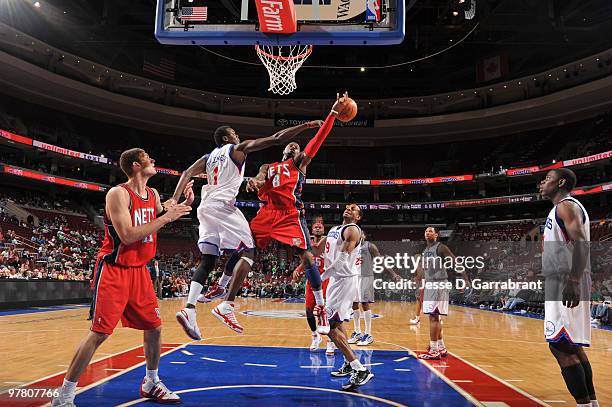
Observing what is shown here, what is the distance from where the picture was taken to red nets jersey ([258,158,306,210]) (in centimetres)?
537

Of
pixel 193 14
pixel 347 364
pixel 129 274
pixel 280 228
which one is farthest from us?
pixel 347 364

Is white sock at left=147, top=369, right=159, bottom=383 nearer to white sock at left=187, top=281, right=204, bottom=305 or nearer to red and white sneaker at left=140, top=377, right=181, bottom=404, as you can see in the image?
red and white sneaker at left=140, top=377, right=181, bottom=404

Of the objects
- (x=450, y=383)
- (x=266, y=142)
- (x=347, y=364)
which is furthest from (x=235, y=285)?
(x=450, y=383)

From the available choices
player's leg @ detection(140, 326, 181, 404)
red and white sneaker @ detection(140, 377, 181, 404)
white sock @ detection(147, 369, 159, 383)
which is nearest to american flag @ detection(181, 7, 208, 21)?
player's leg @ detection(140, 326, 181, 404)

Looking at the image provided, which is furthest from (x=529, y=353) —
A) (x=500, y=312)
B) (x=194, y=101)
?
(x=194, y=101)

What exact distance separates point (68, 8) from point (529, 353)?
2412 cm

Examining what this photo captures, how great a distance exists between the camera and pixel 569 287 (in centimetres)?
397

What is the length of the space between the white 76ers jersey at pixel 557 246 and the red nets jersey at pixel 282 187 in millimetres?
2552

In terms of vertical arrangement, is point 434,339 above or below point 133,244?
below

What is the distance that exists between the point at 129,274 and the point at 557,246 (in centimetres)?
390

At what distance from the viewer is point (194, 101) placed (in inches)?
1221

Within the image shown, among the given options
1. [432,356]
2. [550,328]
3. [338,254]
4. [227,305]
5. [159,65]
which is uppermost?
[159,65]

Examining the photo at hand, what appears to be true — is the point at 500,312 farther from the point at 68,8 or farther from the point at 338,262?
the point at 68,8

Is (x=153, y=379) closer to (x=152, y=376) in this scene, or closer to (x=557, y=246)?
(x=152, y=376)
